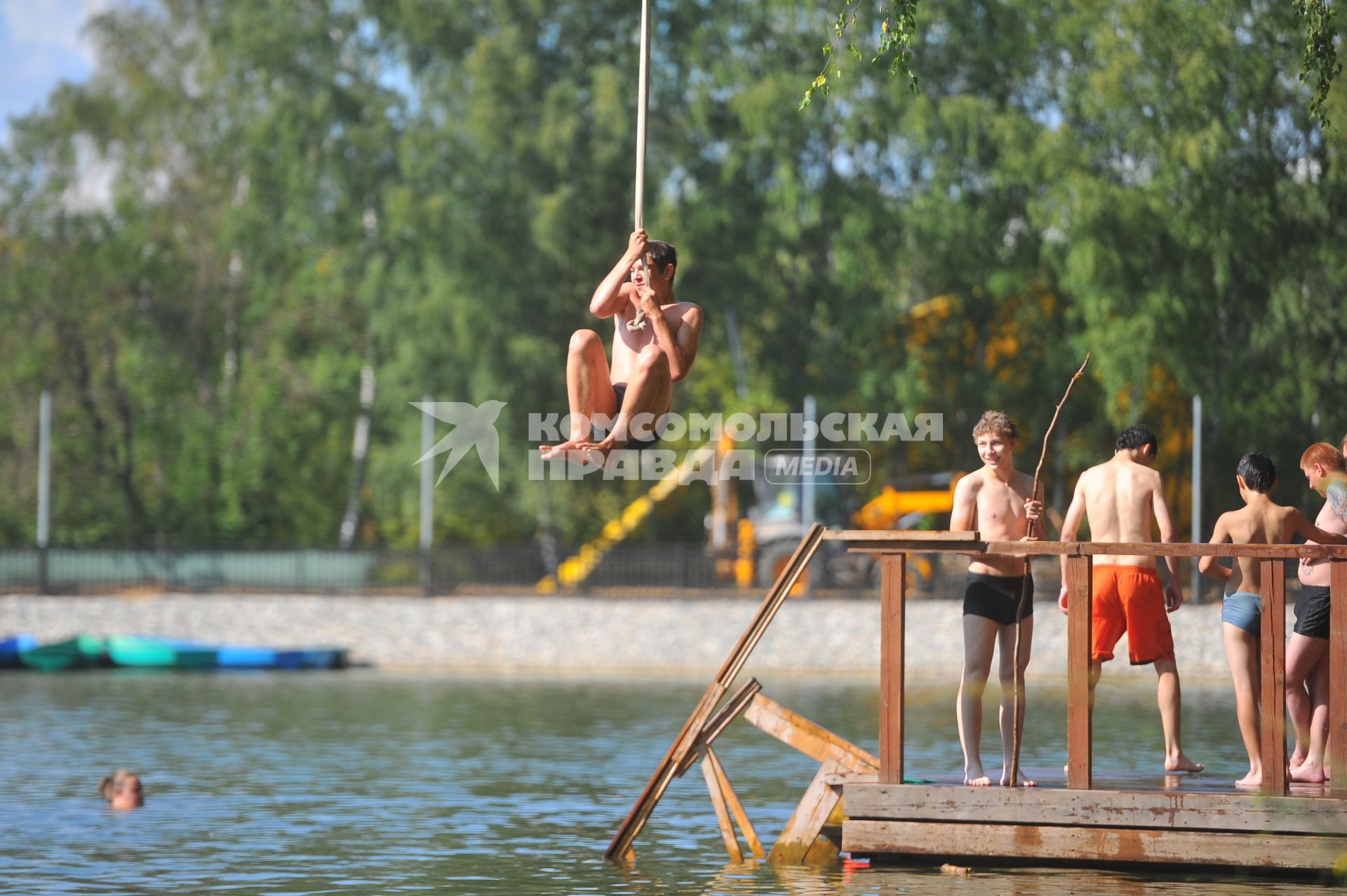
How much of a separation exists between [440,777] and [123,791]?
3287 millimetres

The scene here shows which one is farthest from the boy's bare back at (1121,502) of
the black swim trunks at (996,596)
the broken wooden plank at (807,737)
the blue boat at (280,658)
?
the blue boat at (280,658)

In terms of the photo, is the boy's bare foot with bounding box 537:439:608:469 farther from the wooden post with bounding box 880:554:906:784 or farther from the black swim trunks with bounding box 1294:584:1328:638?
the black swim trunks with bounding box 1294:584:1328:638

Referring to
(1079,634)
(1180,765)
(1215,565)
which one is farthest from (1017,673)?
(1180,765)

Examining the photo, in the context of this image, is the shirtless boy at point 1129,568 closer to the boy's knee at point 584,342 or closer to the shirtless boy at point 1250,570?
the shirtless boy at point 1250,570

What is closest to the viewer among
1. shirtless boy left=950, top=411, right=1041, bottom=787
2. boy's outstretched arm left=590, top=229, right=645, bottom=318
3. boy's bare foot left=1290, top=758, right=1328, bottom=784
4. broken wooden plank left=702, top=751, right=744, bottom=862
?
boy's outstretched arm left=590, top=229, right=645, bottom=318

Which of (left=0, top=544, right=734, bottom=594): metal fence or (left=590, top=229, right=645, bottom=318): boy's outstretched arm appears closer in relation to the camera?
(left=590, top=229, right=645, bottom=318): boy's outstretched arm

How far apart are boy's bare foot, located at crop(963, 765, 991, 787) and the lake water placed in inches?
25.4

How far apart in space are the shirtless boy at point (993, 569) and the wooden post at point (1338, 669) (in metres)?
1.67

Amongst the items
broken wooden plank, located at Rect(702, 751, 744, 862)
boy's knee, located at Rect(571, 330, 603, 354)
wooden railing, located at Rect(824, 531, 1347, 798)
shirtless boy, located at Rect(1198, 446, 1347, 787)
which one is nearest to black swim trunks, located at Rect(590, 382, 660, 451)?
boy's knee, located at Rect(571, 330, 603, 354)

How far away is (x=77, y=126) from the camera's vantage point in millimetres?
46312

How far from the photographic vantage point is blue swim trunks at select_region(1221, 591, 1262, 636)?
11.7m

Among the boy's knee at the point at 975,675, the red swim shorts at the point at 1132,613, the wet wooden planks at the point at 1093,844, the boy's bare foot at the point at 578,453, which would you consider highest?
the boy's bare foot at the point at 578,453

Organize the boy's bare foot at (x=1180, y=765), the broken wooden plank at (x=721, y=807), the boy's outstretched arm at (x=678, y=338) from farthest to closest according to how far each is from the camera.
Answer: the broken wooden plank at (x=721, y=807) < the boy's bare foot at (x=1180, y=765) < the boy's outstretched arm at (x=678, y=338)

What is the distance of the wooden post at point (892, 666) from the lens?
1196cm
